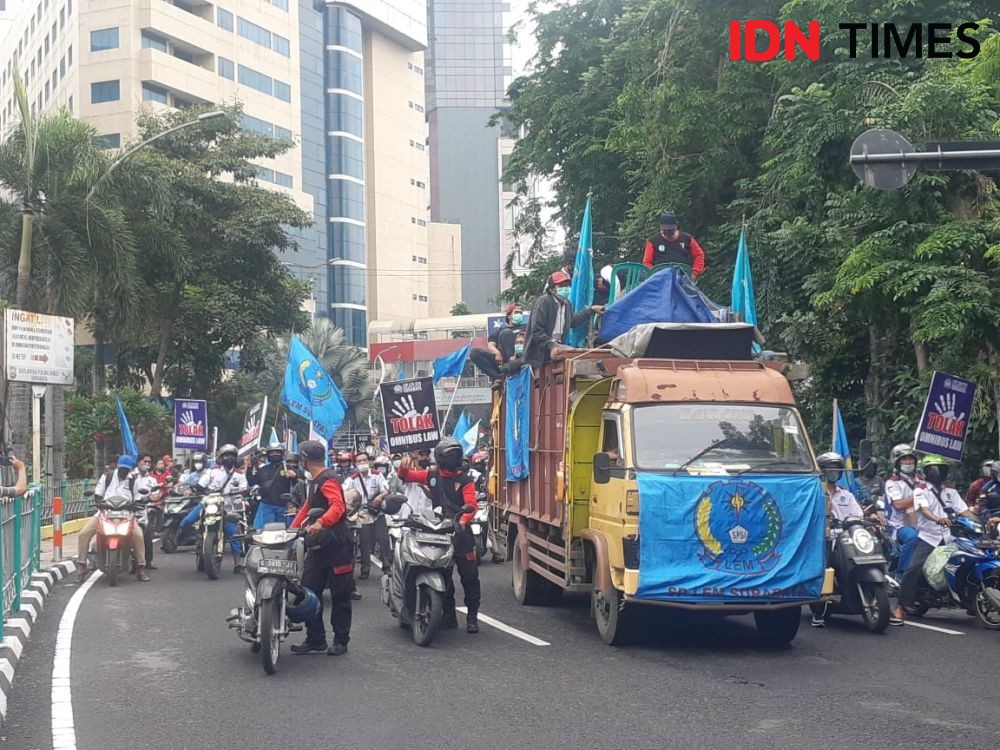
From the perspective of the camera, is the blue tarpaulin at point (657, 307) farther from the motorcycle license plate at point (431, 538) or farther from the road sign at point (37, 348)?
the road sign at point (37, 348)

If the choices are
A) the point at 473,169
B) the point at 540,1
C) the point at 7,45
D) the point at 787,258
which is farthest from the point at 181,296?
the point at 473,169

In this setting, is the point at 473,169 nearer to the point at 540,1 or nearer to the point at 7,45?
the point at 7,45

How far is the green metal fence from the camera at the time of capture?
11.8 metres

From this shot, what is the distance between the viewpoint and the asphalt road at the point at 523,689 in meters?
7.35

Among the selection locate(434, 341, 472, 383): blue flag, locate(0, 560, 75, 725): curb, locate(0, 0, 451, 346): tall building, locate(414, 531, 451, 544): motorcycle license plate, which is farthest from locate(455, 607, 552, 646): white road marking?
locate(0, 0, 451, 346): tall building

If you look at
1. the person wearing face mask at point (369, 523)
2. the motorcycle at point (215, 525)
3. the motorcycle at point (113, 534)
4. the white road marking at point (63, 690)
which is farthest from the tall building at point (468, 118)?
the white road marking at point (63, 690)

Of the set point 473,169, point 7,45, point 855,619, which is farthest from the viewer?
point 473,169

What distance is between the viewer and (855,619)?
494 inches

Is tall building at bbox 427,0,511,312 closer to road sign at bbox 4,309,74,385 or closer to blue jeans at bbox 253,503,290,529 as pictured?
road sign at bbox 4,309,74,385

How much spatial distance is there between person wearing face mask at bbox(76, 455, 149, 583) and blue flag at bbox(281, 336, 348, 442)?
5707 millimetres

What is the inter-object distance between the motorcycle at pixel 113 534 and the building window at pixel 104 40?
52961mm

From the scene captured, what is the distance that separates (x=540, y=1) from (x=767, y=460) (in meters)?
24.6

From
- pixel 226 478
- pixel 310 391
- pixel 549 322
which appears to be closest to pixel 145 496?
pixel 226 478

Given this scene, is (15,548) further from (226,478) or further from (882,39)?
(882,39)
